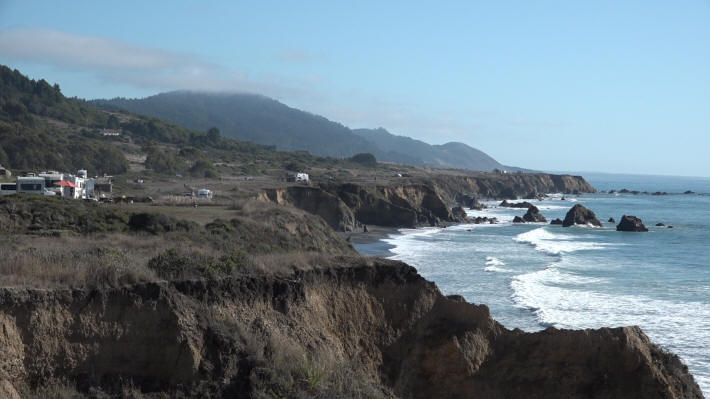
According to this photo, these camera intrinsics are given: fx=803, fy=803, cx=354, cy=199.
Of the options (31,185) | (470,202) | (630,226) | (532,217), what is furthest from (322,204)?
(470,202)

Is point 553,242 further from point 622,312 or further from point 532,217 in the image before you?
point 622,312

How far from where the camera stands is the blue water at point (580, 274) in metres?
28.9

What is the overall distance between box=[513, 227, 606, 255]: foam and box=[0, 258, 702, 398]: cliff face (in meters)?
36.9

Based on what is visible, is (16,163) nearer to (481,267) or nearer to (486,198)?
(481,267)

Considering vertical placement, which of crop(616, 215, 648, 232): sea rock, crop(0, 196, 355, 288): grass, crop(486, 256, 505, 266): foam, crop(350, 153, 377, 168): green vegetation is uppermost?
crop(350, 153, 377, 168): green vegetation

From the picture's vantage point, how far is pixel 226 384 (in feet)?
46.3

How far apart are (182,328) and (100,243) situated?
20.8 ft

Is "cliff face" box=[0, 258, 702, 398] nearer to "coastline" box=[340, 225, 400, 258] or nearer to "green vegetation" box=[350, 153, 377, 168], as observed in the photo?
"coastline" box=[340, 225, 400, 258]

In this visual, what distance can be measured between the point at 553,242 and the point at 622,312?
101 ft

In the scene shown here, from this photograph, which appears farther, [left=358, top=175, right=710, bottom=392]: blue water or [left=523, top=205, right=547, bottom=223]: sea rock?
[left=523, top=205, right=547, bottom=223]: sea rock

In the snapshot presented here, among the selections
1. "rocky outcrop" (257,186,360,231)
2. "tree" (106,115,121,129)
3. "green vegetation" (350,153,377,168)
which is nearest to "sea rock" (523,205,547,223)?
"rocky outcrop" (257,186,360,231)

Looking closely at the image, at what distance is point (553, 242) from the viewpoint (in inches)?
2403

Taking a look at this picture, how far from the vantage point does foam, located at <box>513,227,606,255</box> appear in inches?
2188

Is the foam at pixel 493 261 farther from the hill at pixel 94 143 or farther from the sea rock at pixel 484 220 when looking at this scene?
the hill at pixel 94 143
